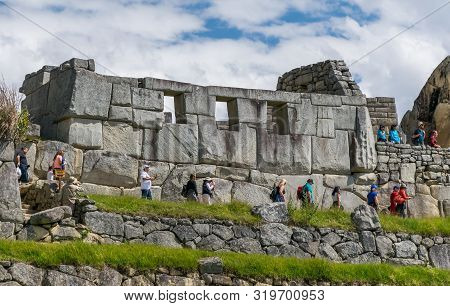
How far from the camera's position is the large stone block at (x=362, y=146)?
2439 centimetres

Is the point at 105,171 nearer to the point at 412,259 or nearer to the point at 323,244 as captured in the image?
the point at 323,244

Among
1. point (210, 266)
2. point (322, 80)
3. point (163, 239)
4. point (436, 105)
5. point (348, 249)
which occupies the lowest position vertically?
point (210, 266)

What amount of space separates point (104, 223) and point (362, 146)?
9.30 m

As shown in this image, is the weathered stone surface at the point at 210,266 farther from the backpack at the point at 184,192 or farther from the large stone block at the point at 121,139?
the large stone block at the point at 121,139

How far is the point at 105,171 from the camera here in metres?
21.2

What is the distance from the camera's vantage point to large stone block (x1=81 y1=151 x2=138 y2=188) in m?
21.1

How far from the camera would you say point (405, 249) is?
20.4 m

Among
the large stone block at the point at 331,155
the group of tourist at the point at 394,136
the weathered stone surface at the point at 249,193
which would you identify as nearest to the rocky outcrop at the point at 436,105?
the group of tourist at the point at 394,136

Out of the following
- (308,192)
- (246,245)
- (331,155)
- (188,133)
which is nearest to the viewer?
(246,245)

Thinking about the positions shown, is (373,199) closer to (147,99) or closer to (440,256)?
(440,256)

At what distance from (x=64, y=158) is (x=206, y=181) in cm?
343

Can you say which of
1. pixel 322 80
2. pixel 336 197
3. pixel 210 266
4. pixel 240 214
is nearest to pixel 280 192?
pixel 336 197

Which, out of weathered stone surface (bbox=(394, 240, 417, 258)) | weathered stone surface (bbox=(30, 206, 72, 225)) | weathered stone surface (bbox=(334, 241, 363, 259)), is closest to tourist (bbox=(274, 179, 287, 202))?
A: weathered stone surface (bbox=(334, 241, 363, 259))

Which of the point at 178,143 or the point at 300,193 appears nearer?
the point at 178,143
